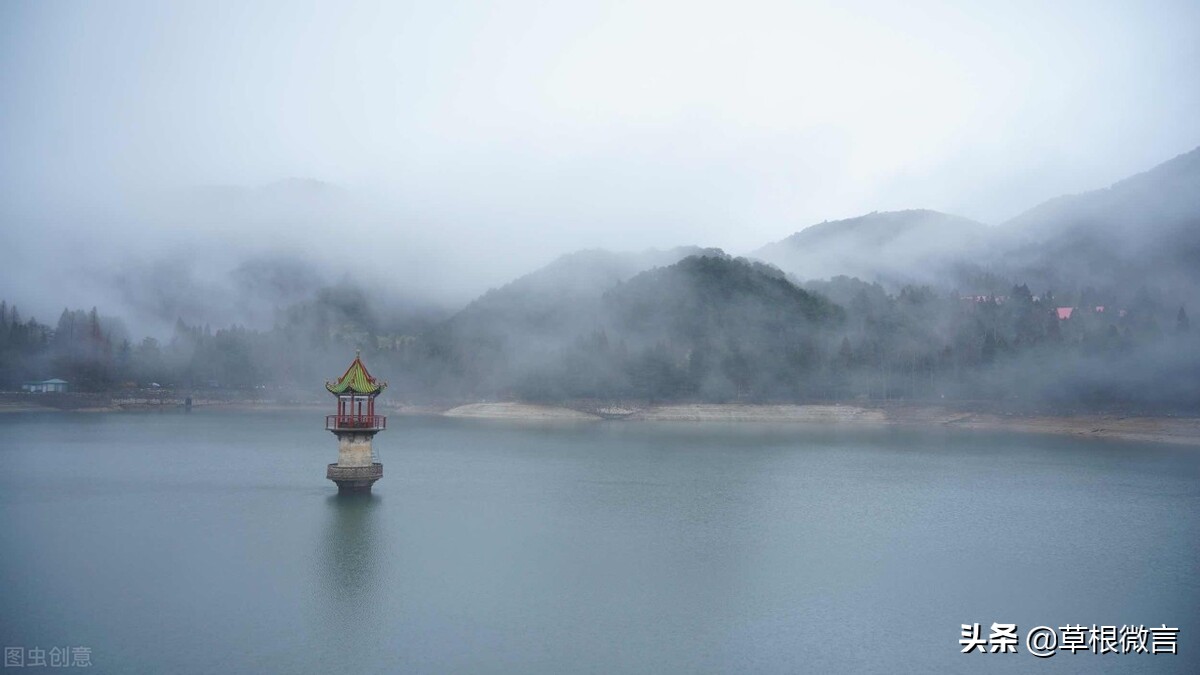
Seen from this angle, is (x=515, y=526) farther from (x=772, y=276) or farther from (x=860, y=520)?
(x=772, y=276)

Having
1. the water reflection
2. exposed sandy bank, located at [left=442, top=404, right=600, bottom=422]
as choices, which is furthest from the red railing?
exposed sandy bank, located at [left=442, top=404, right=600, bottom=422]

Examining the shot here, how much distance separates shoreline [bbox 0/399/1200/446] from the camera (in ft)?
251

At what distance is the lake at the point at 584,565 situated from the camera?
1738 cm

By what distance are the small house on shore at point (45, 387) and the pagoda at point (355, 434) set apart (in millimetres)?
105259

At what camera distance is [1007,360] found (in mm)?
97375

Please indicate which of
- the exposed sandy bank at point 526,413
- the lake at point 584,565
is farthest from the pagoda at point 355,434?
the exposed sandy bank at point 526,413

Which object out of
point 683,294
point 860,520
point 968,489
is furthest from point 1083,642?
point 683,294

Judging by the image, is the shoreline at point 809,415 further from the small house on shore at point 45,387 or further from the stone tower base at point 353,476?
the stone tower base at point 353,476

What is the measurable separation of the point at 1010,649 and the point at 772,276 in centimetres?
13394

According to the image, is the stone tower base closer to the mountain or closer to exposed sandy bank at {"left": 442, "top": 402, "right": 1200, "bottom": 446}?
exposed sandy bank at {"left": 442, "top": 402, "right": 1200, "bottom": 446}

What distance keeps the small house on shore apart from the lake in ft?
272

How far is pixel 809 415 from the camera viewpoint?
101438 mm

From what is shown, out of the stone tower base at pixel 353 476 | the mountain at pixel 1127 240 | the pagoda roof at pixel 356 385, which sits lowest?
the stone tower base at pixel 353 476

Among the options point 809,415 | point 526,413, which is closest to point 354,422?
point 526,413
